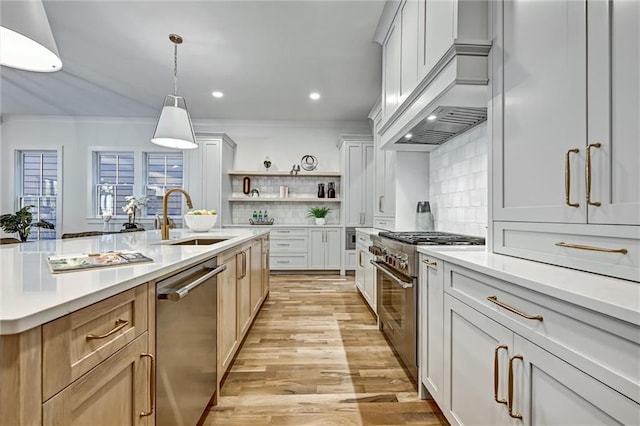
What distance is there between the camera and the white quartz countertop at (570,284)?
649 mm

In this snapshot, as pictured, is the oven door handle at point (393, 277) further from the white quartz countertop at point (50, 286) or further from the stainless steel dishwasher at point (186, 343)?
the white quartz countertop at point (50, 286)

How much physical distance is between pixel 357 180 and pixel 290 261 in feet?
5.98

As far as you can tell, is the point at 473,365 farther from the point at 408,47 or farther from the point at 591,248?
the point at 408,47

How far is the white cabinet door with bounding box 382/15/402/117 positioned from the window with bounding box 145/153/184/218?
4550 millimetres

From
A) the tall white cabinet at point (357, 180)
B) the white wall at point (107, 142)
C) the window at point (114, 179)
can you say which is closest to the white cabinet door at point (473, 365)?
the tall white cabinet at point (357, 180)

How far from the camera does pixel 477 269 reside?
1183 millimetres

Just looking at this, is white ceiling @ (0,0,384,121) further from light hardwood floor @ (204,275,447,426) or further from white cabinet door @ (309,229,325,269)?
light hardwood floor @ (204,275,447,426)

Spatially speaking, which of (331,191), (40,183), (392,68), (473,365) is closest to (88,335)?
(473,365)

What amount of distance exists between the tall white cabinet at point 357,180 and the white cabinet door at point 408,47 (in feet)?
9.83

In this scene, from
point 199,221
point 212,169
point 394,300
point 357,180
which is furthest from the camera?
point 357,180

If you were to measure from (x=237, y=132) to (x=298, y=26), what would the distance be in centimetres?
335

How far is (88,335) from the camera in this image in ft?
2.43

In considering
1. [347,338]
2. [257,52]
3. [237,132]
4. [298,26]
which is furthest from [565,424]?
[237,132]

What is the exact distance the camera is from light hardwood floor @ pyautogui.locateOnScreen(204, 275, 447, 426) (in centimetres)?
166
